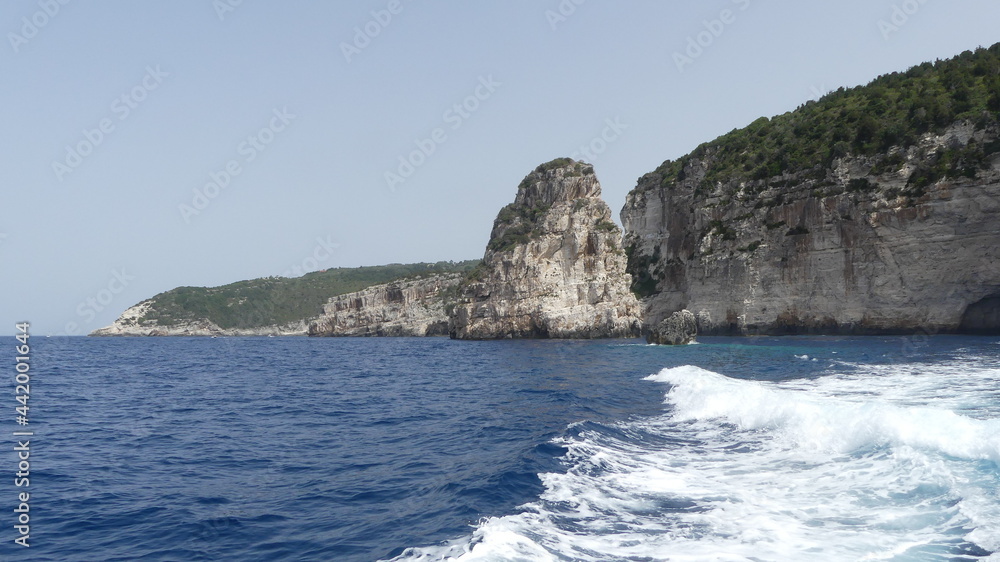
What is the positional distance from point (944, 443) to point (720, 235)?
191ft

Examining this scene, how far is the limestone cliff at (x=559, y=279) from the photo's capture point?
73250 mm

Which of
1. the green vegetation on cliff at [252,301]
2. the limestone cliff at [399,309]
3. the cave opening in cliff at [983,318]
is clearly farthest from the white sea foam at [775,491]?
the green vegetation on cliff at [252,301]

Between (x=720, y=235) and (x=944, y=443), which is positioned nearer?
(x=944, y=443)

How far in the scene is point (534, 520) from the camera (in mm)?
9102

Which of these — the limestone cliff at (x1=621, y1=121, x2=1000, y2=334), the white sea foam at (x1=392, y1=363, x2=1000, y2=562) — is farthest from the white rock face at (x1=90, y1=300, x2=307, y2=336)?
the white sea foam at (x1=392, y1=363, x2=1000, y2=562)

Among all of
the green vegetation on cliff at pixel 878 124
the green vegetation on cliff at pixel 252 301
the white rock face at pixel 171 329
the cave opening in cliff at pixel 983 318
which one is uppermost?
the green vegetation on cliff at pixel 878 124

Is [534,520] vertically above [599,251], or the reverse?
[599,251]

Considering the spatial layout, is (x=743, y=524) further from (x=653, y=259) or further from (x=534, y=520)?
(x=653, y=259)

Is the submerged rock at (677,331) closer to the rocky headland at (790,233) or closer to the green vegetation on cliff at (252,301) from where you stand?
the rocky headland at (790,233)

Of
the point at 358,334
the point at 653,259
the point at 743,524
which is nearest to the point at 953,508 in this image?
the point at 743,524

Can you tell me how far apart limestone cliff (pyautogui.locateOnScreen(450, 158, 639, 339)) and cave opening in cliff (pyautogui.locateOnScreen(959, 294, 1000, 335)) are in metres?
33.3

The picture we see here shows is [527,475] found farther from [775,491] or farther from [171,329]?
[171,329]

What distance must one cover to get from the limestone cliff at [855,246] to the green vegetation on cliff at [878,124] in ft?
1.90

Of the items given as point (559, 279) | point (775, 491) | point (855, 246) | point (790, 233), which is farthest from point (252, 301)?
point (775, 491)
